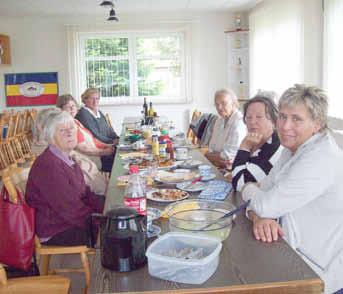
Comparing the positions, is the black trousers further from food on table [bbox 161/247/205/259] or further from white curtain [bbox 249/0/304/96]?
food on table [bbox 161/247/205/259]

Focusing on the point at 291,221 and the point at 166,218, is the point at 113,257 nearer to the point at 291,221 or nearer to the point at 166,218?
the point at 166,218

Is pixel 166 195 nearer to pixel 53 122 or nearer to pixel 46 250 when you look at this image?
pixel 46 250

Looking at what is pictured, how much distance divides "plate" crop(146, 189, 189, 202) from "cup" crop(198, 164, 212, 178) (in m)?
0.34

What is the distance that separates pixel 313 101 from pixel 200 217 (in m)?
0.60

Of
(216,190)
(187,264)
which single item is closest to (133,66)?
(216,190)

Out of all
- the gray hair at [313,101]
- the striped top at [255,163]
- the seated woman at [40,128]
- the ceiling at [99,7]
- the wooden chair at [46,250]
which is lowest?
the wooden chair at [46,250]

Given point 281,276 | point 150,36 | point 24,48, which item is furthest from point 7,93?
point 281,276

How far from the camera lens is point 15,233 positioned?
1888 mm

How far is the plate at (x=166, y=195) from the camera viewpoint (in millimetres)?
1880

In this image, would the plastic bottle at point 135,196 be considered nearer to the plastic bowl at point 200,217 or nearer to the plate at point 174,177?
the plastic bowl at point 200,217

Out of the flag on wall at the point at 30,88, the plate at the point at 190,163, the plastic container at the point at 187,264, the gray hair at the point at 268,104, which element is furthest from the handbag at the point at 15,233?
the flag on wall at the point at 30,88

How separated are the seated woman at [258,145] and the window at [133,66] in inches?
212

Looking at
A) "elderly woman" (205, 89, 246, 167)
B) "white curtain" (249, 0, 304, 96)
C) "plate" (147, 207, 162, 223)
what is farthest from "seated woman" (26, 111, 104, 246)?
"white curtain" (249, 0, 304, 96)

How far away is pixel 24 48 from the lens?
296 inches
